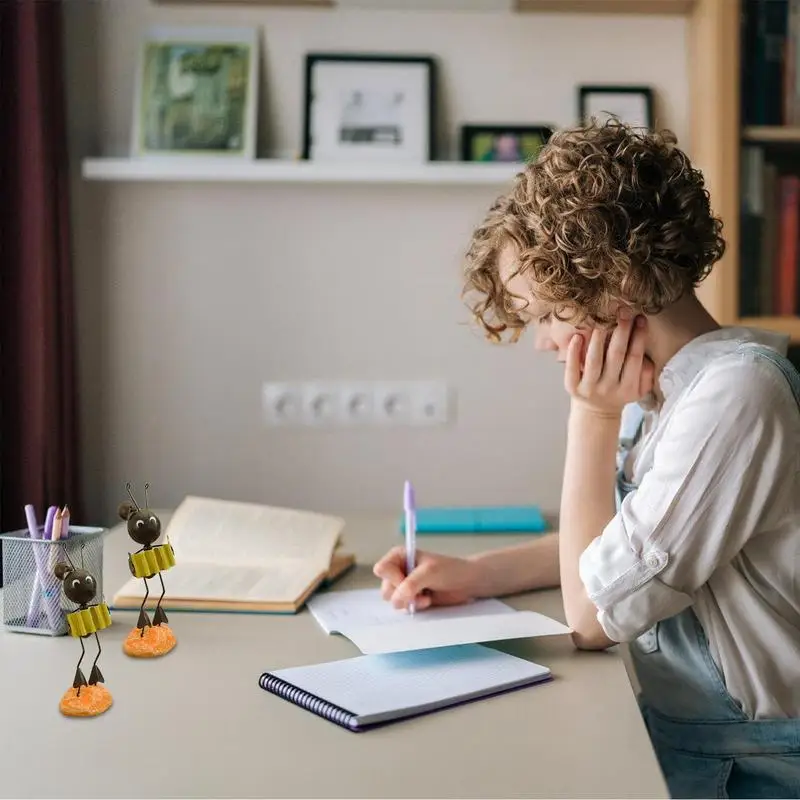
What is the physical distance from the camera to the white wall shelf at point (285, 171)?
6.57 ft

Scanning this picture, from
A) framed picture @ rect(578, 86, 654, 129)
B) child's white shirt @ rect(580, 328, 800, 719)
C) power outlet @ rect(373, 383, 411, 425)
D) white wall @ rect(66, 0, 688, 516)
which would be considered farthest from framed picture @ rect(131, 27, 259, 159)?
child's white shirt @ rect(580, 328, 800, 719)

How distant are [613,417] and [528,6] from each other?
1.28 metres

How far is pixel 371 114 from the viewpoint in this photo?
2.08 m

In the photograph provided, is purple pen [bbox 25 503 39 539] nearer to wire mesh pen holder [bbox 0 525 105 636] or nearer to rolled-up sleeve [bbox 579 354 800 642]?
wire mesh pen holder [bbox 0 525 105 636]

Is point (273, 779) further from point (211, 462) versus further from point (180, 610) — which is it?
point (211, 462)

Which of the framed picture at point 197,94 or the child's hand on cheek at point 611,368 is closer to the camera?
the child's hand on cheek at point 611,368

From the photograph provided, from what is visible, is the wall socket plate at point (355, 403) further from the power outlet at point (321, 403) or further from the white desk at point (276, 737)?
the white desk at point (276, 737)

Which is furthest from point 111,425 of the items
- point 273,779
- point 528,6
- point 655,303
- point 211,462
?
point 273,779

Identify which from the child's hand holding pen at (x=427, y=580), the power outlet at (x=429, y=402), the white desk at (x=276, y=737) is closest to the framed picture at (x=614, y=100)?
→ the power outlet at (x=429, y=402)

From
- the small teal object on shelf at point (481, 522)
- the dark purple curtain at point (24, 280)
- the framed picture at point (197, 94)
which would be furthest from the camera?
the framed picture at point (197, 94)

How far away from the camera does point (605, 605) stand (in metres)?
0.95

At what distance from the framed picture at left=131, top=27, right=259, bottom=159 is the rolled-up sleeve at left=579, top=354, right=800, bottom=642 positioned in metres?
1.36

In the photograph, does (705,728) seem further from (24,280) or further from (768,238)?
(24,280)

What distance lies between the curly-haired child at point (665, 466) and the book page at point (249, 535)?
208 mm
